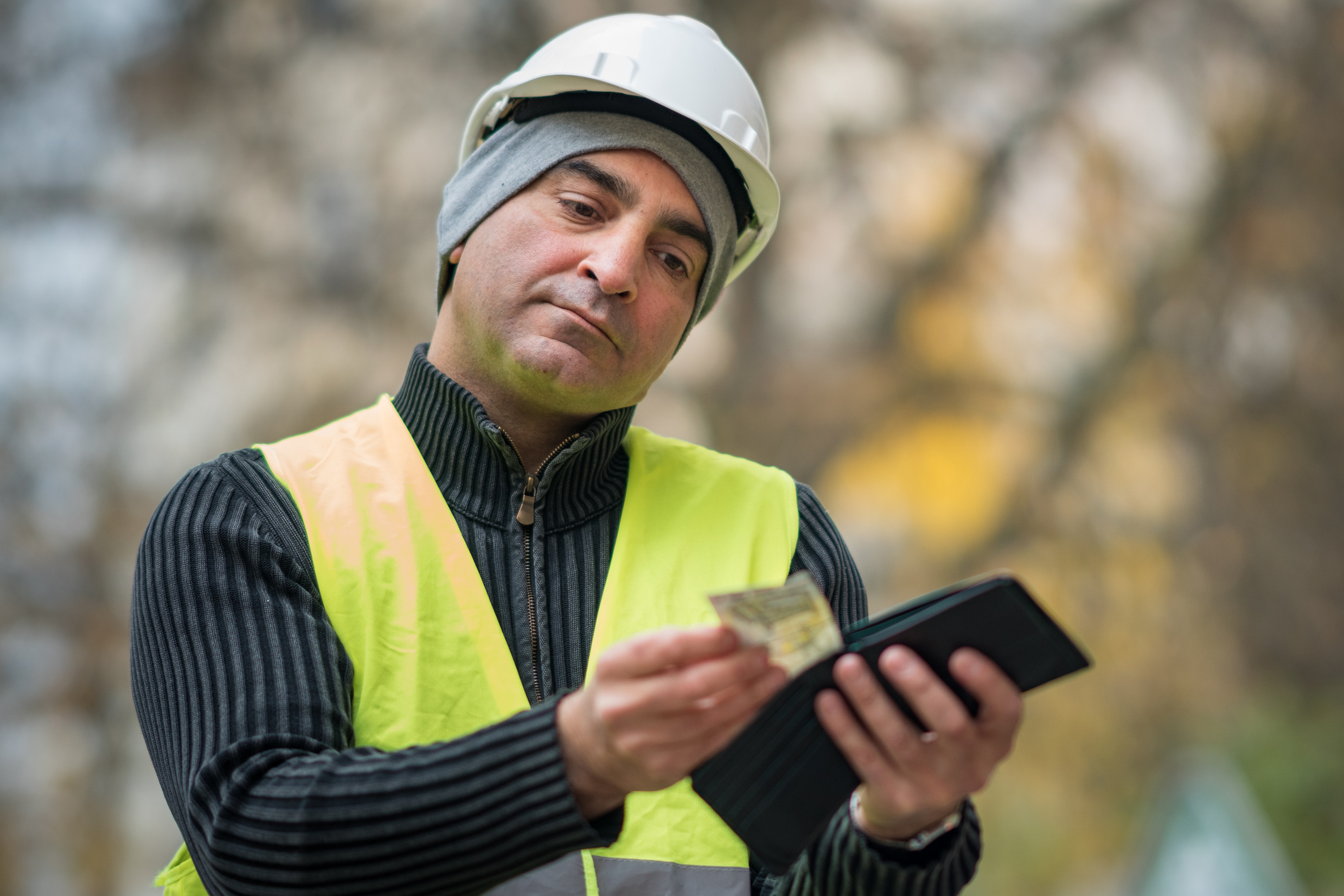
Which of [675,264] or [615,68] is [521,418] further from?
Result: [615,68]

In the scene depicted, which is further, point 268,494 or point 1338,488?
point 1338,488

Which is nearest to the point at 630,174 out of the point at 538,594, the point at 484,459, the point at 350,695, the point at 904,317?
the point at 484,459

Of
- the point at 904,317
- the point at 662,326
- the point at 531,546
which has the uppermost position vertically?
the point at 904,317

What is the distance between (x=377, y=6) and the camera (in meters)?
5.56

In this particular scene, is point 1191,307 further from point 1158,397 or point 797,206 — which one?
point 797,206

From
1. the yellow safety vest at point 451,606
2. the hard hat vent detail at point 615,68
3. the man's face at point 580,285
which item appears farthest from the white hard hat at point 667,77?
the yellow safety vest at point 451,606

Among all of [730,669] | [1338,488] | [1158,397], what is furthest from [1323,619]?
[730,669]

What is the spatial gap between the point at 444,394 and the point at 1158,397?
19.8 feet

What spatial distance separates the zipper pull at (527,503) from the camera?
149 centimetres

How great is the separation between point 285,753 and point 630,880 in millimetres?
452

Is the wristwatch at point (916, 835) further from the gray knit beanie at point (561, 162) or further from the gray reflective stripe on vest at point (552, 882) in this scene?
the gray knit beanie at point (561, 162)

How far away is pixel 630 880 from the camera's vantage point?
1.33 metres

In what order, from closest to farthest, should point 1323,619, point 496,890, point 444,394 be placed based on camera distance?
1. point 496,890
2. point 444,394
3. point 1323,619

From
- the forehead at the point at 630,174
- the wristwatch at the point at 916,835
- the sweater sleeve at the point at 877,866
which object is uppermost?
the forehead at the point at 630,174
